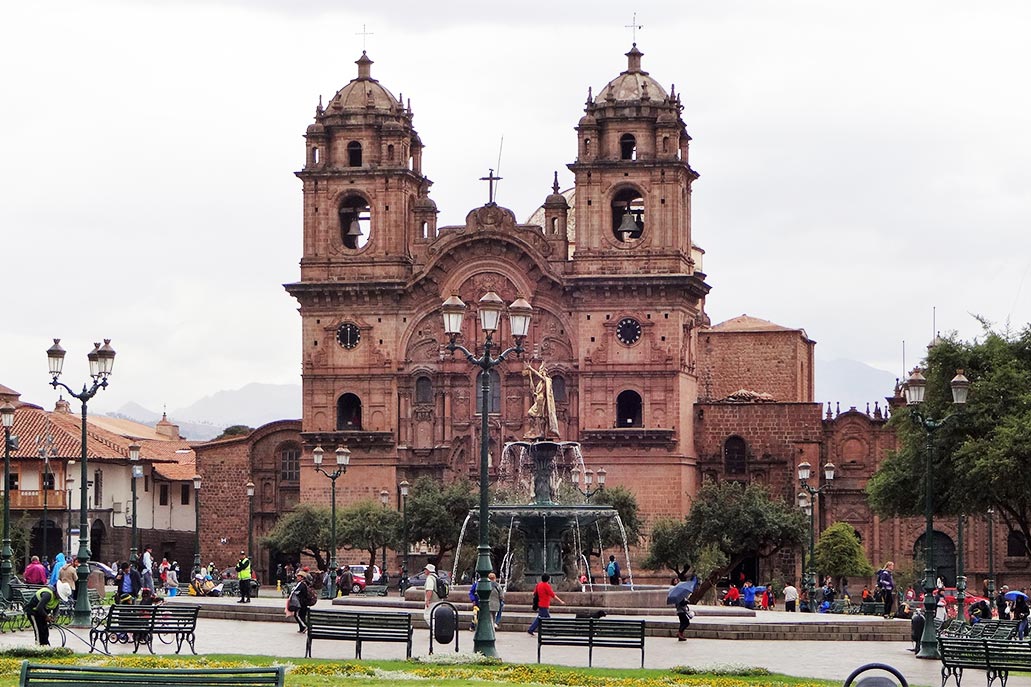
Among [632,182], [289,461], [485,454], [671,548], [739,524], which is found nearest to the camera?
[485,454]

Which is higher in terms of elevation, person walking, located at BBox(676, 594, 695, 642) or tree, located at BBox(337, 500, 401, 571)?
tree, located at BBox(337, 500, 401, 571)

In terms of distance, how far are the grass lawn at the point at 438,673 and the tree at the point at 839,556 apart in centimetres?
3848

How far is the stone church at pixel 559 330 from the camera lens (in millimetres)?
72250

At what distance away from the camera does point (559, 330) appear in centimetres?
7331

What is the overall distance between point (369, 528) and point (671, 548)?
971 centimetres

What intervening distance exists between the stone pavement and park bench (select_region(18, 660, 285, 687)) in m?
10.1

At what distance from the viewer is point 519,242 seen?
73062 millimetres

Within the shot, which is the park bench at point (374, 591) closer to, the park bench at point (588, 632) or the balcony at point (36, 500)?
the balcony at point (36, 500)

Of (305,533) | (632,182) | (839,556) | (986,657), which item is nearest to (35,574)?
(986,657)

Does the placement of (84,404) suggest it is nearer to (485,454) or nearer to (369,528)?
(485,454)

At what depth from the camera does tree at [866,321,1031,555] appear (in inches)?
1875

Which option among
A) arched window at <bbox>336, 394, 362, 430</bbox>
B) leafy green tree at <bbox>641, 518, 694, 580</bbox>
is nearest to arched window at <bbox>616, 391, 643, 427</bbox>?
leafy green tree at <bbox>641, 518, 694, 580</bbox>

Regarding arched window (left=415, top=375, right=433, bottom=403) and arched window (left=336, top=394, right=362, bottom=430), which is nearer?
arched window (left=415, top=375, right=433, bottom=403)

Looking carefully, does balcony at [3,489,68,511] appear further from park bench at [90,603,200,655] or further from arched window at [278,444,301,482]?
park bench at [90,603,200,655]
